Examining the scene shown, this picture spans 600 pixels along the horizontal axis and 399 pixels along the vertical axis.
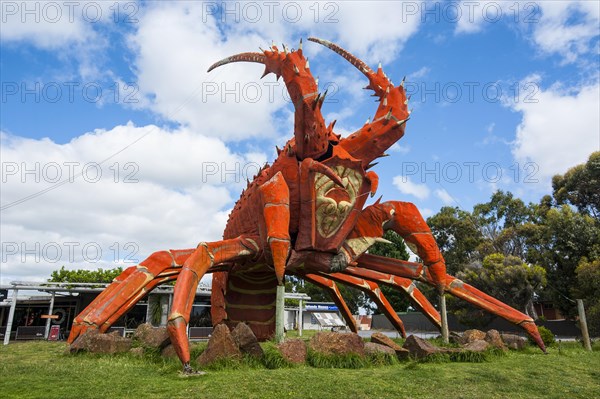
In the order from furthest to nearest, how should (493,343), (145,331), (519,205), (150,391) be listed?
(519,205), (145,331), (493,343), (150,391)

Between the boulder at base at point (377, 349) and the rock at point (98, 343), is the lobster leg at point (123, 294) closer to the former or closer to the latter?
the rock at point (98, 343)

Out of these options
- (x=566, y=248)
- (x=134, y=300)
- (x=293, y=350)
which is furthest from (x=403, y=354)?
(x=566, y=248)

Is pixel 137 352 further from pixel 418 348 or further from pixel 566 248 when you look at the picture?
pixel 566 248

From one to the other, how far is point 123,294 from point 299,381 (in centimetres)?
440

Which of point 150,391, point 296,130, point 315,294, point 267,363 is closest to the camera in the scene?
point 150,391

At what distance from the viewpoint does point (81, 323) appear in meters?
8.61

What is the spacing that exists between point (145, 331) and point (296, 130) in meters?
6.54

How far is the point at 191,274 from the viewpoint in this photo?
25.4ft

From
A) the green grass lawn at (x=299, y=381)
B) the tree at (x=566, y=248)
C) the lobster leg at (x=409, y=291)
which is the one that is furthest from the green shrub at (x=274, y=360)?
the tree at (x=566, y=248)

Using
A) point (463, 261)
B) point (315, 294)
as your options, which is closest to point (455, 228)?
point (463, 261)

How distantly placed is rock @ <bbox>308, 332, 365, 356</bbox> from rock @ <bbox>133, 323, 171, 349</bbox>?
3.16 metres

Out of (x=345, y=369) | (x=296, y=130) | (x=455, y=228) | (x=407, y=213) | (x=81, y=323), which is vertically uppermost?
(x=455, y=228)

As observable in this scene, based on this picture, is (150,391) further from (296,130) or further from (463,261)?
(463,261)

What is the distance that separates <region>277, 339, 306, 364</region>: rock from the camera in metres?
7.68
